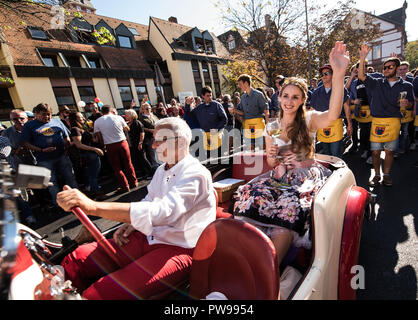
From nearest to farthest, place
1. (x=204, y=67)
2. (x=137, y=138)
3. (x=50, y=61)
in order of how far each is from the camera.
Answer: (x=137, y=138), (x=50, y=61), (x=204, y=67)

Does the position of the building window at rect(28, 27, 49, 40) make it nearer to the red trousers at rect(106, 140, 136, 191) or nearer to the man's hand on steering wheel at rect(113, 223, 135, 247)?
the red trousers at rect(106, 140, 136, 191)

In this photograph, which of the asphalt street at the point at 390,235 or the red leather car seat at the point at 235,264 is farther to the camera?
the asphalt street at the point at 390,235

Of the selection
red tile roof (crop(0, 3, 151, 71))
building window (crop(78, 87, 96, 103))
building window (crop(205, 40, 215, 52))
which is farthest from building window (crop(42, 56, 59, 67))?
building window (crop(205, 40, 215, 52))

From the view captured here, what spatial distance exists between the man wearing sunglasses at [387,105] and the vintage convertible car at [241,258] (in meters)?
2.57

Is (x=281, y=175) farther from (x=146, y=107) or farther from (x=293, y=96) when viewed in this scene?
(x=146, y=107)

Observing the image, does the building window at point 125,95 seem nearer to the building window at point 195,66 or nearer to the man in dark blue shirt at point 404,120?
the building window at point 195,66

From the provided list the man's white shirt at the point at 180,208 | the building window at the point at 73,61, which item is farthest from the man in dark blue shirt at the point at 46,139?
the building window at the point at 73,61

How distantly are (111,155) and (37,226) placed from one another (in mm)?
1829

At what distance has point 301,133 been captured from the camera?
2.17m

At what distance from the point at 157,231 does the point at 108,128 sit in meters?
3.70

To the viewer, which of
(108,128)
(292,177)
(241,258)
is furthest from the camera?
(108,128)

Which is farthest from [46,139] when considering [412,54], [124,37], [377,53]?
[412,54]

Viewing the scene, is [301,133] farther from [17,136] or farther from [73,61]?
[73,61]

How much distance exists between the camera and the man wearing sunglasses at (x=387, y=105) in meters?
3.49
